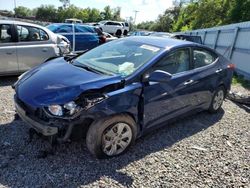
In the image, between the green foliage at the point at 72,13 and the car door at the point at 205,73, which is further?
the green foliage at the point at 72,13

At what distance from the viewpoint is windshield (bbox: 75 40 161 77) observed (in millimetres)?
4137

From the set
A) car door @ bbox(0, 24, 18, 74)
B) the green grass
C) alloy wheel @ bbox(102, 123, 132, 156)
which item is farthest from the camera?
the green grass

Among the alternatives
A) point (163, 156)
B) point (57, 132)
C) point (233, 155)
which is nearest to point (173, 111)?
point (163, 156)

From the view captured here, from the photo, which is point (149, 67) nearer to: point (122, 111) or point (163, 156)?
point (122, 111)

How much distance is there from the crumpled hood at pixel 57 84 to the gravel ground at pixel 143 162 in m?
0.75

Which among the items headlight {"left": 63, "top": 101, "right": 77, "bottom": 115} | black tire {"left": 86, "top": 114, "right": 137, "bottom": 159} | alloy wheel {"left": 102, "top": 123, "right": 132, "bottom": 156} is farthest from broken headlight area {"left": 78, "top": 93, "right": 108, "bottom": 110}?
alloy wheel {"left": 102, "top": 123, "right": 132, "bottom": 156}

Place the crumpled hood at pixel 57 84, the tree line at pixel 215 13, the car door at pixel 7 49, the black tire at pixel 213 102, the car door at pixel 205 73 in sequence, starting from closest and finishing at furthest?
the crumpled hood at pixel 57 84, the car door at pixel 205 73, the black tire at pixel 213 102, the car door at pixel 7 49, the tree line at pixel 215 13

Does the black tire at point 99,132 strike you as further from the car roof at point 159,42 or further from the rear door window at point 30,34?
the rear door window at point 30,34

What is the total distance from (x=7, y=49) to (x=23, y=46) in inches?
15.7

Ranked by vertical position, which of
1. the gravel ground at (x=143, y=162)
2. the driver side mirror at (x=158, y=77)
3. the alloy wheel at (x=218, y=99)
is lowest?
the gravel ground at (x=143, y=162)

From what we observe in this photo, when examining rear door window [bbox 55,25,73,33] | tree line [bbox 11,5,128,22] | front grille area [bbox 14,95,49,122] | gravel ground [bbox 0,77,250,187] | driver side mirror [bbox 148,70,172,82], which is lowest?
tree line [bbox 11,5,128,22]

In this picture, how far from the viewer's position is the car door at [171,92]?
411cm

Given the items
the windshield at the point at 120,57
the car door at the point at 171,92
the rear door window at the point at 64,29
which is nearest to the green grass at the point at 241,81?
the car door at the point at 171,92

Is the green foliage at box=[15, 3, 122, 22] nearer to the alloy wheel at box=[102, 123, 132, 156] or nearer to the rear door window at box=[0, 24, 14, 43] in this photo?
the rear door window at box=[0, 24, 14, 43]
